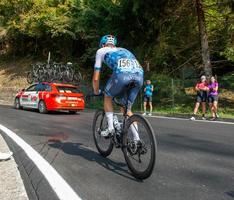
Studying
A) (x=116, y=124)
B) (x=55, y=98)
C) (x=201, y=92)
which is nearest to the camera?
(x=116, y=124)

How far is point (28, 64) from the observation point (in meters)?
40.5

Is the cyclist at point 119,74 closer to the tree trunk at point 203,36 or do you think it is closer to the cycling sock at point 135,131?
the cycling sock at point 135,131

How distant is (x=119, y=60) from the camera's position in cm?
584

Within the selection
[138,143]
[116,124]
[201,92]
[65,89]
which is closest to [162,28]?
[201,92]

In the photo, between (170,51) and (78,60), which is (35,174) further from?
(78,60)

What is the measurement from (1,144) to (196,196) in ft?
15.3

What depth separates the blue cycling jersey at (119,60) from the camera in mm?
5809

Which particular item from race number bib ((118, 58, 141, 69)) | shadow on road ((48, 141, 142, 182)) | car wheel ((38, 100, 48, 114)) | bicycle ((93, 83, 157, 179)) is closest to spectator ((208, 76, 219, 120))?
car wheel ((38, 100, 48, 114))

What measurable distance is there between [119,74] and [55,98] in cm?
1289

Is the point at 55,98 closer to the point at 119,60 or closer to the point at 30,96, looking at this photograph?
the point at 30,96

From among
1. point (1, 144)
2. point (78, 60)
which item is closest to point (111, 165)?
point (1, 144)

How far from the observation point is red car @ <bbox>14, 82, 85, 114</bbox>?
1841 cm

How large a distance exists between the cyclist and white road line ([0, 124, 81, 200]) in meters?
1.07

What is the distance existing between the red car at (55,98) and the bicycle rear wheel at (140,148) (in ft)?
41.8
